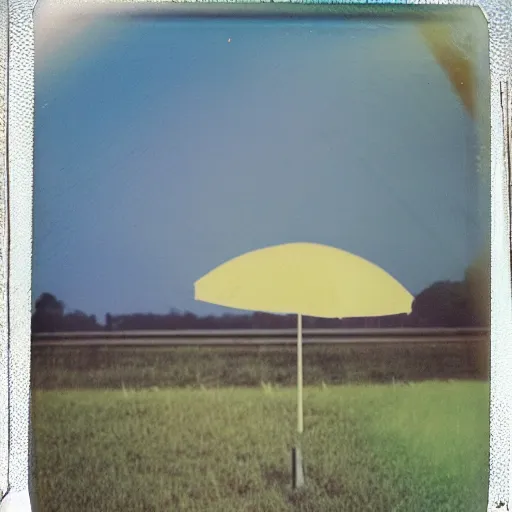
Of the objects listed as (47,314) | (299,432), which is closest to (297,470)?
(299,432)

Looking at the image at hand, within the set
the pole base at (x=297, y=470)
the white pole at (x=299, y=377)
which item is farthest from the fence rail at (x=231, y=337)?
the pole base at (x=297, y=470)

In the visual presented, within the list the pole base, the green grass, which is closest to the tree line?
the green grass

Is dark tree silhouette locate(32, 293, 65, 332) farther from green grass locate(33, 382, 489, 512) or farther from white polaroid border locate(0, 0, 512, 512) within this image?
green grass locate(33, 382, 489, 512)

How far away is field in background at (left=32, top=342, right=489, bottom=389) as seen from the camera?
3.33 feet

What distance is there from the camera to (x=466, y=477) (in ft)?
3.36

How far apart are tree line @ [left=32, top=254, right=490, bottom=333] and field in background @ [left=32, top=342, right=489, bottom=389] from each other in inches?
1.8

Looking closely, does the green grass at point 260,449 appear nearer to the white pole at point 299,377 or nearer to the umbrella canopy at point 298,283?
the white pole at point 299,377

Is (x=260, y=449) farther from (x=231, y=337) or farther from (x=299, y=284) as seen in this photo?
(x=299, y=284)

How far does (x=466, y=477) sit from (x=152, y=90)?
3.32 ft

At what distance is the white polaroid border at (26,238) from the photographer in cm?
99

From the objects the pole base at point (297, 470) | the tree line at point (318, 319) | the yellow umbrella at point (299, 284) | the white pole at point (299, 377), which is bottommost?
the pole base at point (297, 470)

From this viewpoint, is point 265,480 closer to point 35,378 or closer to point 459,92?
point 35,378

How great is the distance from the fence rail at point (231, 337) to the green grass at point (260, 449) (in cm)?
10

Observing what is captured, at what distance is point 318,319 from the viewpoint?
1024 millimetres
